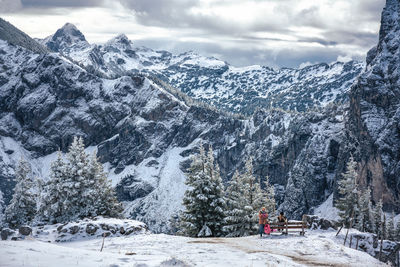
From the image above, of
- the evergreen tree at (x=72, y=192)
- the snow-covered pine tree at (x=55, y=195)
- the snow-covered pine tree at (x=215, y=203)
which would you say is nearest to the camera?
the snow-covered pine tree at (x=215, y=203)

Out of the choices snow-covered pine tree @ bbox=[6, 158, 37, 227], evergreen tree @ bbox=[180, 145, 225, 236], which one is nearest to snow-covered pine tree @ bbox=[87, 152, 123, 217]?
evergreen tree @ bbox=[180, 145, 225, 236]

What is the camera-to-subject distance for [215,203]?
3684cm

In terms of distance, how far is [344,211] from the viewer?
171 ft

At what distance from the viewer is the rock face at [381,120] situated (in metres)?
119

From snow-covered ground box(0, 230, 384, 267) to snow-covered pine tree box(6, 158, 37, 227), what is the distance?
2630 cm

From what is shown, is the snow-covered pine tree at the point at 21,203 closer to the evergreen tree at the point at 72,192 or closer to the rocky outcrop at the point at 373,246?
the evergreen tree at the point at 72,192

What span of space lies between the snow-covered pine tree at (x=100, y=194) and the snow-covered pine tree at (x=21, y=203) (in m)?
12.5

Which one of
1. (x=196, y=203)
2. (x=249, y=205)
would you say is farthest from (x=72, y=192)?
(x=249, y=205)

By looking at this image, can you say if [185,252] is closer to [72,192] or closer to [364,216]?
[72,192]

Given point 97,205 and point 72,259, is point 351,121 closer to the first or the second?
point 97,205

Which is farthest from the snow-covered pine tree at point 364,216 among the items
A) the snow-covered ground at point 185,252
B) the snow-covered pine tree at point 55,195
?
the snow-covered pine tree at point 55,195

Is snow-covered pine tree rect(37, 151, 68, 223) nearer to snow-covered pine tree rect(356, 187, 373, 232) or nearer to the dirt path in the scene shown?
the dirt path

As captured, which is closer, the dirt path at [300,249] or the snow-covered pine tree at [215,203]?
the dirt path at [300,249]

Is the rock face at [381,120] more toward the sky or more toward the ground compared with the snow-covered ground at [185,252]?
more toward the sky
